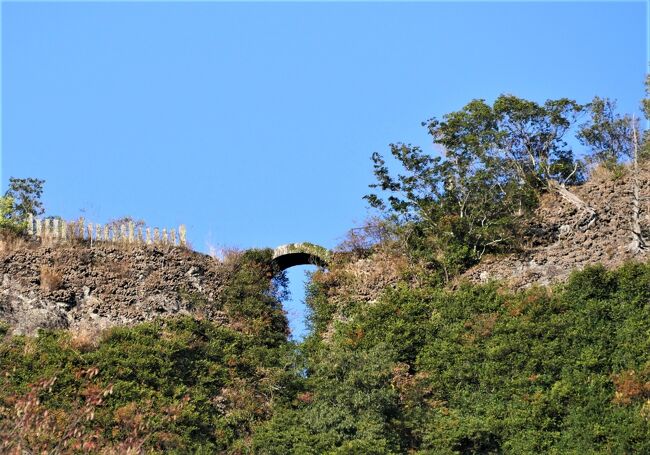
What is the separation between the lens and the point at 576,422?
2247 centimetres

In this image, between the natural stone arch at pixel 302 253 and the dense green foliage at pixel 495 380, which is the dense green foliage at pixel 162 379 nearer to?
the dense green foliage at pixel 495 380

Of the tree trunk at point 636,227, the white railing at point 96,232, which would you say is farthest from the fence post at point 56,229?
the tree trunk at point 636,227

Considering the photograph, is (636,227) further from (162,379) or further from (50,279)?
(50,279)

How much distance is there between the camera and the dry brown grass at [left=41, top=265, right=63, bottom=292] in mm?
28938

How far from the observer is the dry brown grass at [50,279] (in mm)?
28938

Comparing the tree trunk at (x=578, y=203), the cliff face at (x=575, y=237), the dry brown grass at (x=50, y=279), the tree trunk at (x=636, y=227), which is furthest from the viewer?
the tree trunk at (x=578, y=203)

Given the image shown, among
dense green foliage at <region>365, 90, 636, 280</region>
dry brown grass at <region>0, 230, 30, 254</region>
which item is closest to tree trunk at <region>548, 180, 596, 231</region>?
dense green foliage at <region>365, 90, 636, 280</region>

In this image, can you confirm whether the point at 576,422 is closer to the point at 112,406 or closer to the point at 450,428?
the point at 450,428

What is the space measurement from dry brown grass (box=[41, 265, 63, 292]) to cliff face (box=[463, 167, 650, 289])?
11.0 meters

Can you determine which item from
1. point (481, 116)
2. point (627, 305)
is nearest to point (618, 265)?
point (627, 305)

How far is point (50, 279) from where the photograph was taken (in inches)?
1143

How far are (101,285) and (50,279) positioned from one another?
1.41 meters

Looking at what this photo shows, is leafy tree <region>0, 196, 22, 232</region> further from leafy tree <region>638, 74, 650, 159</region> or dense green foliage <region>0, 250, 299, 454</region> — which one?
leafy tree <region>638, 74, 650, 159</region>

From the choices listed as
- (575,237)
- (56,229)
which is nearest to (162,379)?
(56,229)
